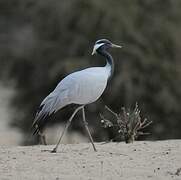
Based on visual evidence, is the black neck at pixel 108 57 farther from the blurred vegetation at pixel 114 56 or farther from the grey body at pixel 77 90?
the blurred vegetation at pixel 114 56

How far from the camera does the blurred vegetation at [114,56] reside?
2008cm

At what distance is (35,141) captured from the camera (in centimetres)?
2005

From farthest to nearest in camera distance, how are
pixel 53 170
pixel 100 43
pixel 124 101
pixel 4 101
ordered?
pixel 4 101 → pixel 124 101 → pixel 100 43 → pixel 53 170

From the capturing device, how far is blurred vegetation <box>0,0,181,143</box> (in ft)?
65.9

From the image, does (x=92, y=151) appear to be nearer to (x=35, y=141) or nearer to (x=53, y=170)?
(x=53, y=170)

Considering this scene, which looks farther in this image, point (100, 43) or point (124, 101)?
point (124, 101)

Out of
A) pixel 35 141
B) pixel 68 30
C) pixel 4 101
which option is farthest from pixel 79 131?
pixel 4 101

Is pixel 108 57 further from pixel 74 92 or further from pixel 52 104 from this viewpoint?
pixel 52 104

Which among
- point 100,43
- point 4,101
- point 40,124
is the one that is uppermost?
point 100,43

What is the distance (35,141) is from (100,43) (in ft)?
31.8

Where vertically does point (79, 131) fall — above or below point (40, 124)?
below

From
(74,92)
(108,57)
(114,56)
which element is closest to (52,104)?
(74,92)

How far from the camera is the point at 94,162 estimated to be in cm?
923

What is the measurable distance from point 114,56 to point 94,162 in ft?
36.5
